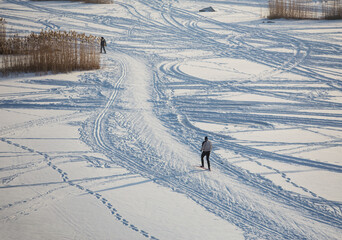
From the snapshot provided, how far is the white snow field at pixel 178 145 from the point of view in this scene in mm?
7910

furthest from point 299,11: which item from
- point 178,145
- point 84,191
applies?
point 84,191

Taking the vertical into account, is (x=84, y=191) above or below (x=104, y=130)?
below

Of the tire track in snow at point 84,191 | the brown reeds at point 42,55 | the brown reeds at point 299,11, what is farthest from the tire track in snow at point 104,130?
the brown reeds at point 299,11

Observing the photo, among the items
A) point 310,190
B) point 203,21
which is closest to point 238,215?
point 310,190

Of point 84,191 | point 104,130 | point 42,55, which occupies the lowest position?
point 84,191

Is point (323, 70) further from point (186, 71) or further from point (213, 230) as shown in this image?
point (213, 230)

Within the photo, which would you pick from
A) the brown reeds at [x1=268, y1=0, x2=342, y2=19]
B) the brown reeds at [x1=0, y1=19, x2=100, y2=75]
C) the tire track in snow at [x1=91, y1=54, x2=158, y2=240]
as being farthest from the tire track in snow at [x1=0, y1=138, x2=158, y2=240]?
the brown reeds at [x1=268, y1=0, x2=342, y2=19]

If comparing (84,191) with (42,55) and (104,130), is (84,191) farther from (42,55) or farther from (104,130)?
(42,55)

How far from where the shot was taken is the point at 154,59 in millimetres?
22516

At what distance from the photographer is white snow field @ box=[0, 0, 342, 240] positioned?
311 inches

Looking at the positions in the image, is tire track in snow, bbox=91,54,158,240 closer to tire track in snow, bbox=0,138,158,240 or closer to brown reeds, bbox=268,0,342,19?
tire track in snow, bbox=0,138,158,240

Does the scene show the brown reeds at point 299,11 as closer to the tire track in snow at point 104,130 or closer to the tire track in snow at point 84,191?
the tire track in snow at point 104,130

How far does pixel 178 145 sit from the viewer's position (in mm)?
11852

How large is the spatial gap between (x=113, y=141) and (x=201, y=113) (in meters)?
4.19
